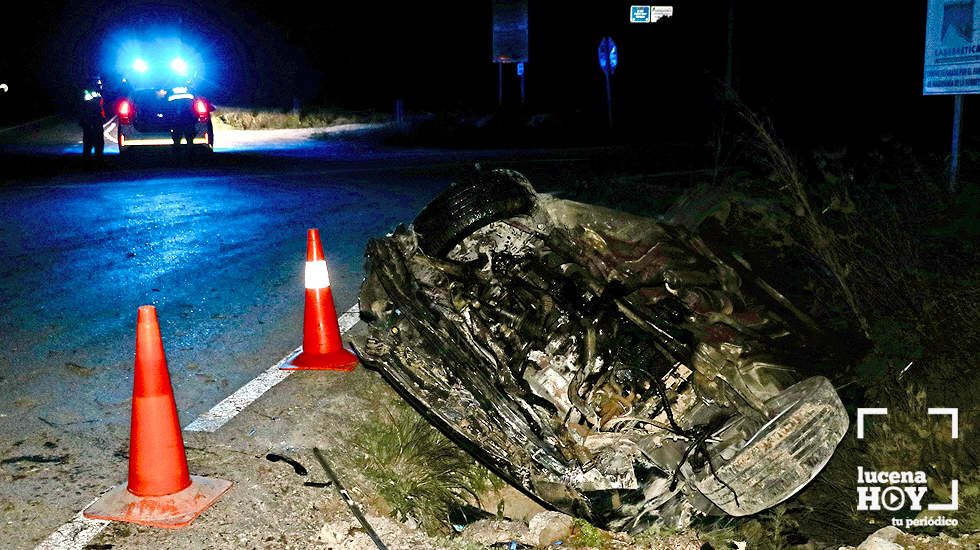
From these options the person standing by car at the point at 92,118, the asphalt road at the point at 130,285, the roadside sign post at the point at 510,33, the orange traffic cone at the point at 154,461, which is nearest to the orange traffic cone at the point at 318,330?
the asphalt road at the point at 130,285

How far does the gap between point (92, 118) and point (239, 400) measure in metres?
15.4

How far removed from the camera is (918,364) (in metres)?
4.78

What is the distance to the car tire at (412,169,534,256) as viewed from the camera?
4.52 meters

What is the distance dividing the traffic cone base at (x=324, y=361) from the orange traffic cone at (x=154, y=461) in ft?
5.43

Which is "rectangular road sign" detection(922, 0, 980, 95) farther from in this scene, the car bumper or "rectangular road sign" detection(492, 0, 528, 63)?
"rectangular road sign" detection(492, 0, 528, 63)

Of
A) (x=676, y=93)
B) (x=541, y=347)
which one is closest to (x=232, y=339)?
(x=541, y=347)

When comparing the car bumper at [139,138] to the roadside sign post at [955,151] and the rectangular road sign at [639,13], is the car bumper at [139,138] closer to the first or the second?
the roadside sign post at [955,151]

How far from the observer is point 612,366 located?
382 centimetres

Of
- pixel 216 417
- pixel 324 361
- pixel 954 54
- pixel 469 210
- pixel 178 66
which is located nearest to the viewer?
pixel 469 210

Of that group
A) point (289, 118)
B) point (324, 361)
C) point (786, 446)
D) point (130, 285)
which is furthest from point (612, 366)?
point (289, 118)

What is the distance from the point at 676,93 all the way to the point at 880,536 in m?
34.8

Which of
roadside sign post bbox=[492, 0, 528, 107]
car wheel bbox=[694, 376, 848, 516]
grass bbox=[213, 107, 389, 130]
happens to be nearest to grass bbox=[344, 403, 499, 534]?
car wheel bbox=[694, 376, 848, 516]

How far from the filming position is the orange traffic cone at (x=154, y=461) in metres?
3.98

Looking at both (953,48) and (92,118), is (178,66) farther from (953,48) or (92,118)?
(953,48)
